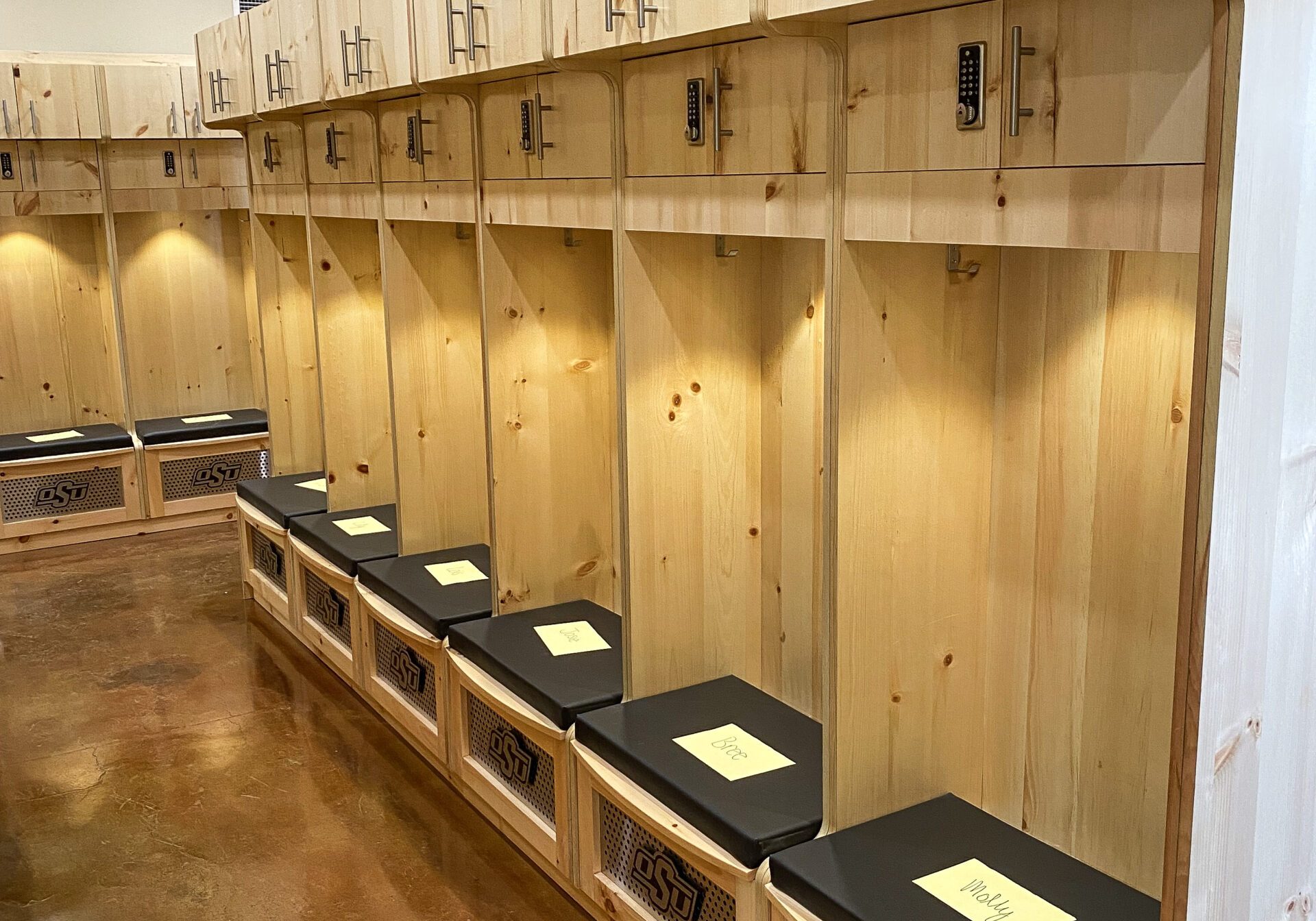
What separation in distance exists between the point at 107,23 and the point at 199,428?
7.42 ft

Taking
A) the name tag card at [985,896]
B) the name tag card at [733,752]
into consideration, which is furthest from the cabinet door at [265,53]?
the name tag card at [985,896]

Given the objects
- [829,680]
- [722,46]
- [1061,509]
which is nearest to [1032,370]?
[1061,509]

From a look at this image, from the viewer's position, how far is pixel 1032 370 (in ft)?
7.22

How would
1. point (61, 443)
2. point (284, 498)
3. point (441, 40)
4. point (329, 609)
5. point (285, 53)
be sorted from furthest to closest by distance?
point (61, 443), point (284, 498), point (329, 609), point (285, 53), point (441, 40)

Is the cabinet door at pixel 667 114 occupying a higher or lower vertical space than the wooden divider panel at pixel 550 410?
higher

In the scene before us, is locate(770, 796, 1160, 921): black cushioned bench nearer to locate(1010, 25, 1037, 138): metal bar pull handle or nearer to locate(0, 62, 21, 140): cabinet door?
locate(1010, 25, 1037, 138): metal bar pull handle

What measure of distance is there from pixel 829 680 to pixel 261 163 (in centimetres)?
363

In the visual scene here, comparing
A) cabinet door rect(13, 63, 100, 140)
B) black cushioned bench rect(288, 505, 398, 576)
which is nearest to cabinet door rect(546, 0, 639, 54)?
black cushioned bench rect(288, 505, 398, 576)

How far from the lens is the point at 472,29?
290 cm

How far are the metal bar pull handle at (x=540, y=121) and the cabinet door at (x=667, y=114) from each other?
1.17ft

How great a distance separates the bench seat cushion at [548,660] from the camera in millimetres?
2902

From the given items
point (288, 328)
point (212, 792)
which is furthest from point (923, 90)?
point (288, 328)

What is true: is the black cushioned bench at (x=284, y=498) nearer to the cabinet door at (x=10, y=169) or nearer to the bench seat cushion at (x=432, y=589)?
the bench seat cushion at (x=432, y=589)

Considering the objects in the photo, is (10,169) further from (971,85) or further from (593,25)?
(971,85)
